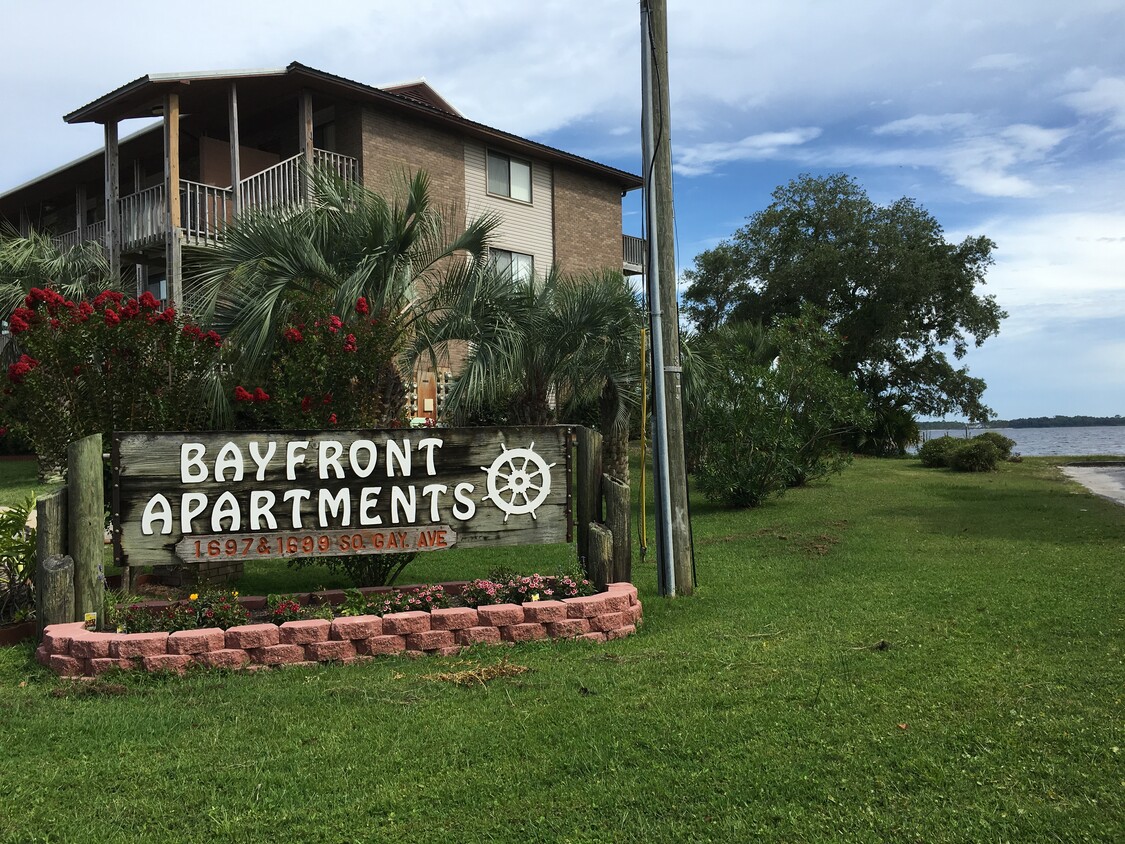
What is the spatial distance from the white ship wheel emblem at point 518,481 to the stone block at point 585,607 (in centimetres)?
85

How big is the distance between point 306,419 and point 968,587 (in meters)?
5.75

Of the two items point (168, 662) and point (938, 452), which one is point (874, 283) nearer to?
point (938, 452)

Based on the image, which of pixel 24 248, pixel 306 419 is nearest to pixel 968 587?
pixel 306 419

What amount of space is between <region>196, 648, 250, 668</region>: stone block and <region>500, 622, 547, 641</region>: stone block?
5.28ft

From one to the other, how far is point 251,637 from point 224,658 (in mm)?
193

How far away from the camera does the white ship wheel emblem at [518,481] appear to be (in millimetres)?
6699

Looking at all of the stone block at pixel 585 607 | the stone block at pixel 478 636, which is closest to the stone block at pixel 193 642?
the stone block at pixel 478 636

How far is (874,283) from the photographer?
34.3 m

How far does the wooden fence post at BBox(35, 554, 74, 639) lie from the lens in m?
5.71

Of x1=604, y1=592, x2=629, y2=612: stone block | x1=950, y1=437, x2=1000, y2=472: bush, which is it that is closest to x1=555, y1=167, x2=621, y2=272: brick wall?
x1=950, y1=437, x2=1000, y2=472: bush

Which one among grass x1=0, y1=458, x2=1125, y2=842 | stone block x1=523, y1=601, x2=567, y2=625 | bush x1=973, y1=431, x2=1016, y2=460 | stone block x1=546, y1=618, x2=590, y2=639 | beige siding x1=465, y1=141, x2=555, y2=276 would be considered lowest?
grass x1=0, y1=458, x2=1125, y2=842

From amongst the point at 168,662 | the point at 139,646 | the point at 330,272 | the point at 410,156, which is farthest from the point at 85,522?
the point at 410,156

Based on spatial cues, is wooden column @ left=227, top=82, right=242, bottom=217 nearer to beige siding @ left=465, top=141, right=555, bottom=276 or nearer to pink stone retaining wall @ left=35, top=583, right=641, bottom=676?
beige siding @ left=465, top=141, right=555, bottom=276

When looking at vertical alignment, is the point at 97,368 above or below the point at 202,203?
below
